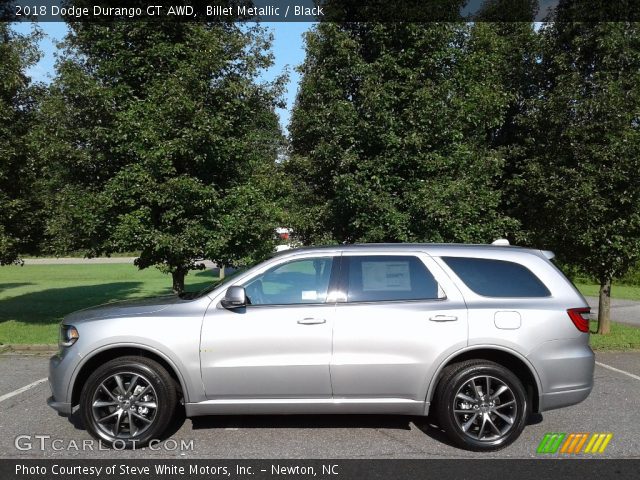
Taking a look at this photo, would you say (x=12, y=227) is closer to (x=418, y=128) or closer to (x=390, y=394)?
Answer: (x=418, y=128)

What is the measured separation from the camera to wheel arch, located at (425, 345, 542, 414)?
4.73 metres

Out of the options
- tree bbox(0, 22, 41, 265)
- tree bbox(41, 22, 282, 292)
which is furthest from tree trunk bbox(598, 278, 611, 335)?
tree bbox(0, 22, 41, 265)

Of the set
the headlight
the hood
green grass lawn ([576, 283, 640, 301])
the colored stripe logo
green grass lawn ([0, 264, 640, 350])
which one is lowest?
green grass lawn ([576, 283, 640, 301])

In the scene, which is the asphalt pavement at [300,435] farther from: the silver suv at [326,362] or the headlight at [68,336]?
the headlight at [68,336]

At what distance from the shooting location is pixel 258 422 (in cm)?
539

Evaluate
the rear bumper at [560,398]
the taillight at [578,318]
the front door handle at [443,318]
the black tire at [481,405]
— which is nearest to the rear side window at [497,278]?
the taillight at [578,318]

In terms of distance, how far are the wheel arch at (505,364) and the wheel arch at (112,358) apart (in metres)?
2.14

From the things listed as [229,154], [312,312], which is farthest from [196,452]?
[229,154]

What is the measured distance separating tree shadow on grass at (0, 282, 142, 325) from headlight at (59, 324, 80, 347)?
7.90m

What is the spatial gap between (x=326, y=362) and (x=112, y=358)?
74.2 inches

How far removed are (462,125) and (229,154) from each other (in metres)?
3.93

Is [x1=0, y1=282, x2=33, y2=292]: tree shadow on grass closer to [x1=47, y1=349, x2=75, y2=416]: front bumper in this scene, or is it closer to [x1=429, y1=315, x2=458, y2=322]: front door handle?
[x1=47, y1=349, x2=75, y2=416]: front bumper

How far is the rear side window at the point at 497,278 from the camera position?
4.96 meters
